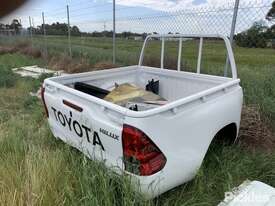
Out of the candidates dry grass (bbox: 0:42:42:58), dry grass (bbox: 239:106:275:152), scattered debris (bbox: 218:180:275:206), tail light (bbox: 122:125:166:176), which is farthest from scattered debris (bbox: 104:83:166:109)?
dry grass (bbox: 0:42:42:58)

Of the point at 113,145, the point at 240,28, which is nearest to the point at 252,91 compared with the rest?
the point at 240,28

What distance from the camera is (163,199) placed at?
223 centimetres

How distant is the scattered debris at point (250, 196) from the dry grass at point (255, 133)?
97 cm

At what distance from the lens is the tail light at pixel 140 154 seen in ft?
5.65

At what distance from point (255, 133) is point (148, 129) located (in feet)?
6.83

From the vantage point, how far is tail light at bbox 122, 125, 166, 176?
1.72m

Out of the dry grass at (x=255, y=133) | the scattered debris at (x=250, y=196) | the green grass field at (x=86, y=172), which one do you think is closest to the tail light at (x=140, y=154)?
the green grass field at (x=86, y=172)

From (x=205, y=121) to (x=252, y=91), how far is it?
7.58 feet

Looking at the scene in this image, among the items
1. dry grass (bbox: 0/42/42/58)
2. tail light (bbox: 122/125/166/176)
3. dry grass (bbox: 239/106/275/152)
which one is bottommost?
dry grass (bbox: 0/42/42/58)

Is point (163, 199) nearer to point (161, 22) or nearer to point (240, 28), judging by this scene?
point (240, 28)

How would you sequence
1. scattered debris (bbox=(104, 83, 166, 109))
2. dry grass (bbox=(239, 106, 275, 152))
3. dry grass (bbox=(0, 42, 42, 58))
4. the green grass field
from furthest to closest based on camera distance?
dry grass (bbox=(0, 42, 42, 58))
dry grass (bbox=(239, 106, 275, 152))
scattered debris (bbox=(104, 83, 166, 109))
the green grass field

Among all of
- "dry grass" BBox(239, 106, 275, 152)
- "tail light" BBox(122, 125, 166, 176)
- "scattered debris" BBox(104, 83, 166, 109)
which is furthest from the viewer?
"dry grass" BBox(239, 106, 275, 152)

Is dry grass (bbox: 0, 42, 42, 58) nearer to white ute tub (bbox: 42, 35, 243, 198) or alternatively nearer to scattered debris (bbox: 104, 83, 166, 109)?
scattered debris (bbox: 104, 83, 166, 109)

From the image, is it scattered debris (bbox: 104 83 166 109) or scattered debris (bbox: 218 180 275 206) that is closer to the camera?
scattered debris (bbox: 218 180 275 206)
